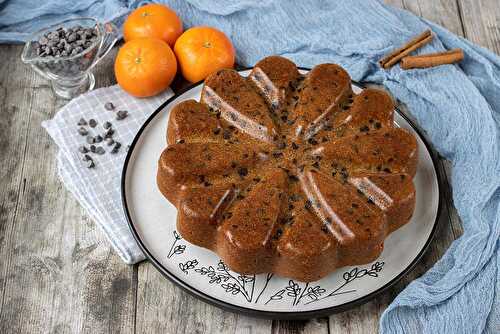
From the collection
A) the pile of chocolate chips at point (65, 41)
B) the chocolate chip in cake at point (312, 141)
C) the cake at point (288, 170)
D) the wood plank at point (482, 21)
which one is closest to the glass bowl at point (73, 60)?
the pile of chocolate chips at point (65, 41)

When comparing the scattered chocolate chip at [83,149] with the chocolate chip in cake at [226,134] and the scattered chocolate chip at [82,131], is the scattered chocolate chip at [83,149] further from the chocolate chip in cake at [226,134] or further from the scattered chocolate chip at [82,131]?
the chocolate chip in cake at [226,134]

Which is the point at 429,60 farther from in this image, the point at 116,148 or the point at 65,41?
the point at 65,41

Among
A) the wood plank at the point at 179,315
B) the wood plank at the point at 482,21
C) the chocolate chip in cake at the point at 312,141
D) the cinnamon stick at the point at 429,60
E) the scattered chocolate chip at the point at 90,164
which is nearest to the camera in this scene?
the wood plank at the point at 179,315

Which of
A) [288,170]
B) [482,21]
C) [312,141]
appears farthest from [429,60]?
[288,170]

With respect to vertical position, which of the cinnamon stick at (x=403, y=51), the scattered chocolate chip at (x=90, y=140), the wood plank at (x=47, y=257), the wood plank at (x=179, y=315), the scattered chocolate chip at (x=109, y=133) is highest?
the cinnamon stick at (x=403, y=51)

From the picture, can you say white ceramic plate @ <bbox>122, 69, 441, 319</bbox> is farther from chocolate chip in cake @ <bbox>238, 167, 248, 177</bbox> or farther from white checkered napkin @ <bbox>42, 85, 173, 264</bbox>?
chocolate chip in cake @ <bbox>238, 167, 248, 177</bbox>

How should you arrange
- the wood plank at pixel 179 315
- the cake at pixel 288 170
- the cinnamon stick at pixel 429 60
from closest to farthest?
the cake at pixel 288 170 → the wood plank at pixel 179 315 → the cinnamon stick at pixel 429 60

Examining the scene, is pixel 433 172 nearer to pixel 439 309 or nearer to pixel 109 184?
pixel 439 309
